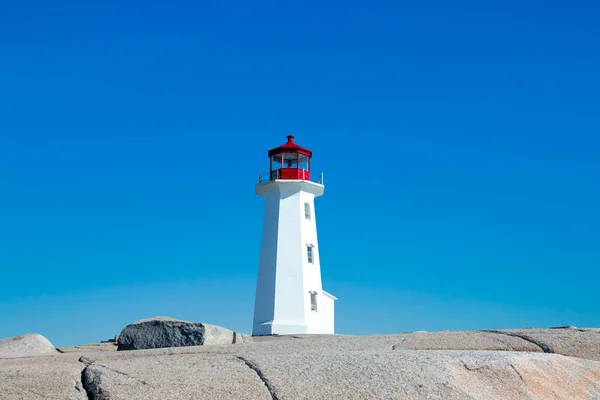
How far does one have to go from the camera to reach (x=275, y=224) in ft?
113

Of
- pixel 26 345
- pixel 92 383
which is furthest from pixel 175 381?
pixel 26 345

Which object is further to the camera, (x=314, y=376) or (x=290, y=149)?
(x=290, y=149)

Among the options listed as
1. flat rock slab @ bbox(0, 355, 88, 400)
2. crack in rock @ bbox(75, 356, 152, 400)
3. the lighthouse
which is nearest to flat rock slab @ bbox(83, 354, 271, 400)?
crack in rock @ bbox(75, 356, 152, 400)

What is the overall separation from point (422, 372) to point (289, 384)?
→ 1.70m

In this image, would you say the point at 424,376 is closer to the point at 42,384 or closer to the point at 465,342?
the point at 465,342

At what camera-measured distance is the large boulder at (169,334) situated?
47.3ft

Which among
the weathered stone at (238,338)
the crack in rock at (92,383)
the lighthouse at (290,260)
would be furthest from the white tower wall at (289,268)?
the crack in rock at (92,383)

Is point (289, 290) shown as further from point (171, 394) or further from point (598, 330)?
point (171, 394)

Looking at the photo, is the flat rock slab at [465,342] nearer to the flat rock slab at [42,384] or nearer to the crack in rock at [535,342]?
the crack in rock at [535,342]

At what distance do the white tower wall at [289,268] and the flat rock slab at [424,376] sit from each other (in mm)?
22980

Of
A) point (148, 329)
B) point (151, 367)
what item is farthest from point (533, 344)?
point (148, 329)

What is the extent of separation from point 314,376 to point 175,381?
1.64m

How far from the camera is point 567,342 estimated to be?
1261 cm

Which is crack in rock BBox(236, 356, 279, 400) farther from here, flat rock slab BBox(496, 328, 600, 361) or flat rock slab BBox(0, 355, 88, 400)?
flat rock slab BBox(496, 328, 600, 361)
